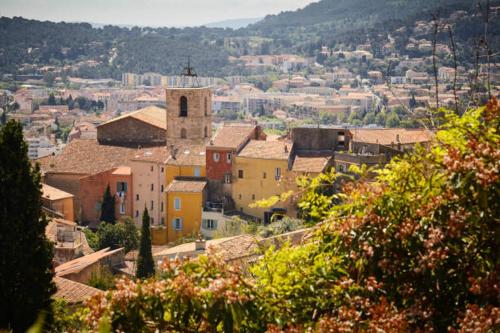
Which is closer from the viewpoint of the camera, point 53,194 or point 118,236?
point 118,236

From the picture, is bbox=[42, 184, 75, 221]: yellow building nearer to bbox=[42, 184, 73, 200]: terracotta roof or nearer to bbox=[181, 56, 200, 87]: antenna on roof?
bbox=[42, 184, 73, 200]: terracotta roof

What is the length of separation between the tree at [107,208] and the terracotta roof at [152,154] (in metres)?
1.38

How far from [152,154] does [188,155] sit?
4.78ft

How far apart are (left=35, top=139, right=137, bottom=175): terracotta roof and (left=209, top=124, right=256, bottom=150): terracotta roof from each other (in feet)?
12.8

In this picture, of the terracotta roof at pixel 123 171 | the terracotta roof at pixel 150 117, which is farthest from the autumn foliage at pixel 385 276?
the terracotta roof at pixel 150 117

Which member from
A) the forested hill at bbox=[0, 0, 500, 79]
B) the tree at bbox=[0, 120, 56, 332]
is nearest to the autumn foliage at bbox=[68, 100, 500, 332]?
the tree at bbox=[0, 120, 56, 332]

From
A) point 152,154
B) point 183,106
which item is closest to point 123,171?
point 152,154

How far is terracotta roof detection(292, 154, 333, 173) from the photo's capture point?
25220 millimetres

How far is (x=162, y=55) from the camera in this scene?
15500 cm

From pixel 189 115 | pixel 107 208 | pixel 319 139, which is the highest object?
pixel 189 115

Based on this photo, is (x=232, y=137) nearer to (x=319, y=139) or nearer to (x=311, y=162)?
(x=319, y=139)

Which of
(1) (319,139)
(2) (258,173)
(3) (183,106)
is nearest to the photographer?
(2) (258,173)

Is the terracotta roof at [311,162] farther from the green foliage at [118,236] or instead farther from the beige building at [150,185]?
the green foliage at [118,236]

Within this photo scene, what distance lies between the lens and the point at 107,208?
28500mm
